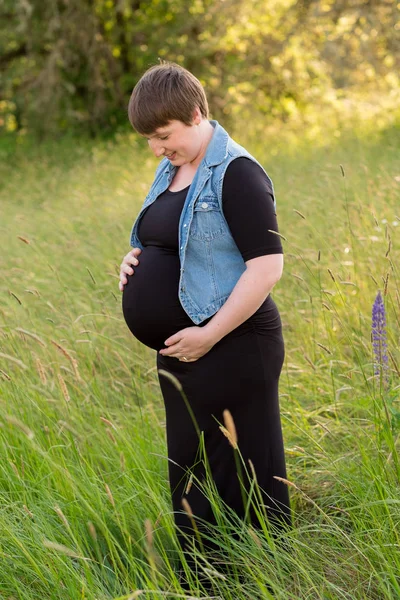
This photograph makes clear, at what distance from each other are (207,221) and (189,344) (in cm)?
40

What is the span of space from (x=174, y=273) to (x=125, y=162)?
422 inches

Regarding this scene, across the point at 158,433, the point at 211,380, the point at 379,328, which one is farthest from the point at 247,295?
the point at 158,433

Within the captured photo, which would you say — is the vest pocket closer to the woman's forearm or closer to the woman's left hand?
the woman's forearm

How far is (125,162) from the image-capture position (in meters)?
12.9

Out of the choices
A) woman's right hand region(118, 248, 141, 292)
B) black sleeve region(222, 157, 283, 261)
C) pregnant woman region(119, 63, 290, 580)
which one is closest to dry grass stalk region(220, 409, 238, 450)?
pregnant woman region(119, 63, 290, 580)

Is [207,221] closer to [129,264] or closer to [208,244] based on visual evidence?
[208,244]

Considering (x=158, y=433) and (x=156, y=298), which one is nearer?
(x=156, y=298)

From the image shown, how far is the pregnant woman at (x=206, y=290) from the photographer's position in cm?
229

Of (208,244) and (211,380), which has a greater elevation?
(208,244)

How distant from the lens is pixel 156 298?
8.16ft

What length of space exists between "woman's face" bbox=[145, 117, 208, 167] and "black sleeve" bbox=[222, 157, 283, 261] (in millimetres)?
163

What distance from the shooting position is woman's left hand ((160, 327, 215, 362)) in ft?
7.66

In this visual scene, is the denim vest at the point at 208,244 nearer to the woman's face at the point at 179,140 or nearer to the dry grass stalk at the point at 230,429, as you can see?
the woman's face at the point at 179,140

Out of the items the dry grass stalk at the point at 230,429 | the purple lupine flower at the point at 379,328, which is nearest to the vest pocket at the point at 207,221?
the purple lupine flower at the point at 379,328
